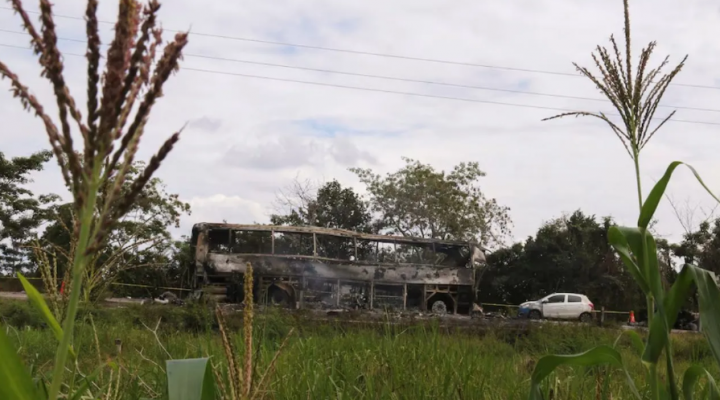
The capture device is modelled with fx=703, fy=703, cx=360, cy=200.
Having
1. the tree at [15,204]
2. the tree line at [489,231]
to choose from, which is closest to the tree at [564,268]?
the tree line at [489,231]

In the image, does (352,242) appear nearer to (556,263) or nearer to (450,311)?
(450,311)

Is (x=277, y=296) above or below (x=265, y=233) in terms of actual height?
below

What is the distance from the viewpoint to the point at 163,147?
0.82m

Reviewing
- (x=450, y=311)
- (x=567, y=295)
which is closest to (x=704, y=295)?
(x=450, y=311)

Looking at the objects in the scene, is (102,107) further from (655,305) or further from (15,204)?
(15,204)

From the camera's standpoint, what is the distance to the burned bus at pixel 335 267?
66.6 feet

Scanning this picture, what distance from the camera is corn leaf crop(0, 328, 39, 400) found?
3.34 ft

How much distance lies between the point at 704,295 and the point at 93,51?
2.02 metres

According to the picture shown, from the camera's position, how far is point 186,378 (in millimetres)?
1585

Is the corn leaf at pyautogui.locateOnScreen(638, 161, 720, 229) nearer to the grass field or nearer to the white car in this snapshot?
the grass field

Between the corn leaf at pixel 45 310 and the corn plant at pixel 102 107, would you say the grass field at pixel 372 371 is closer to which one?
the corn leaf at pixel 45 310

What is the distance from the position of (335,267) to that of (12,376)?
20477 mm

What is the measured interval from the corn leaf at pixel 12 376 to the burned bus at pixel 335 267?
18.2 metres

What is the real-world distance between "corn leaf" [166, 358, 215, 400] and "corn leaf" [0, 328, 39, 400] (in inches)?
20.8
